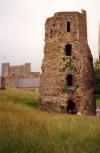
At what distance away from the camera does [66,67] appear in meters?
15.3

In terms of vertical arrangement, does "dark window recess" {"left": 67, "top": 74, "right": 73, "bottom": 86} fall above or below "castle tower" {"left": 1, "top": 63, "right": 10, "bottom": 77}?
below

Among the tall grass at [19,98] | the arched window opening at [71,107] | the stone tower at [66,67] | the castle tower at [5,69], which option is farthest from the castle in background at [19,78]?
the arched window opening at [71,107]

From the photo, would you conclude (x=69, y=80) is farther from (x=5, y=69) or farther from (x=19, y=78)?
(x=5, y=69)

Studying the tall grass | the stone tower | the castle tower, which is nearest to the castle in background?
the castle tower

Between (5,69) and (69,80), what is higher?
(5,69)

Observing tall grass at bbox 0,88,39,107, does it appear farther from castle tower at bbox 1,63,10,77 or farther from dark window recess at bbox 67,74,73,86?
castle tower at bbox 1,63,10,77

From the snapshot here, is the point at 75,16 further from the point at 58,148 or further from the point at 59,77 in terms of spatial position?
the point at 58,148

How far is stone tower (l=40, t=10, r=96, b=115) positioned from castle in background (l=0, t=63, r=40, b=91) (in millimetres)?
23651

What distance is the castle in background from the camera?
129 ft

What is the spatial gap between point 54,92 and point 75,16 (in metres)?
6.88

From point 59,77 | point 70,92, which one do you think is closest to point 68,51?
point 59,77

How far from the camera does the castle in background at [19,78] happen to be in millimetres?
39453

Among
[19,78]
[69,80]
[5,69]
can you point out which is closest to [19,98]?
[69,80]

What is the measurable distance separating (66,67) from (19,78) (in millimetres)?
33663
